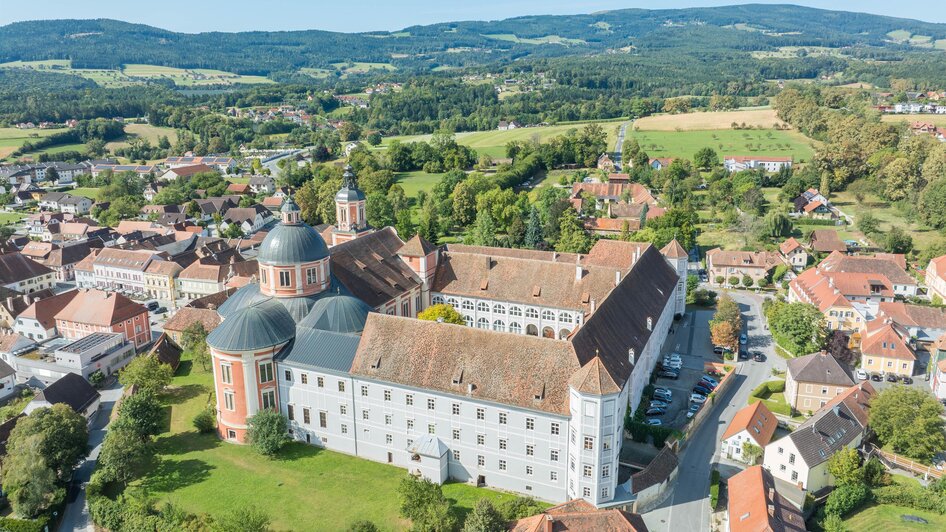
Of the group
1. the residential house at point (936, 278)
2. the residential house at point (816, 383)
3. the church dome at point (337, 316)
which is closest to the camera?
the church dome at point (337, 316)

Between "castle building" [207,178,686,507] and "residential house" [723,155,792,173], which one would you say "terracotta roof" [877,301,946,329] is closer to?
"castle building" [207,178,686,507]

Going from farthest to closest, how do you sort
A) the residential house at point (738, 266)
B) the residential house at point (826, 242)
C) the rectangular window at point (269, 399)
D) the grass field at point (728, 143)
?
the grass field at point (728, 143), the residential house at point (826, 242), the residential house at point (738, 266), the rectangular window at point (269, 399)

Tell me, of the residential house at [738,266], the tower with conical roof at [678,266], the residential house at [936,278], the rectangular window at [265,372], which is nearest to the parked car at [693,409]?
the tower with conical roof at [678,266]

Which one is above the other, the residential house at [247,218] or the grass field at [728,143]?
the grass field at [728,143]

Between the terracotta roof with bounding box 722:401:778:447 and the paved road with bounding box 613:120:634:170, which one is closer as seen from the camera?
the terracotta roof with bounding box 722:401:778:447

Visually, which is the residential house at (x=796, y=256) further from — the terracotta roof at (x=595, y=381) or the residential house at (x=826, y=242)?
the terracotta roof at (x=595, y=381)

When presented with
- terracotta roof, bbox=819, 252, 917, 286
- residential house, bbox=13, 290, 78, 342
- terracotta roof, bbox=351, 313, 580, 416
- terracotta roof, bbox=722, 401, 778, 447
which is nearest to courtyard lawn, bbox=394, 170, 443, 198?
residential house, bbox=13, 290, 78, 342

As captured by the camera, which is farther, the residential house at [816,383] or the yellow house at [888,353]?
the yellow house at [888,353]

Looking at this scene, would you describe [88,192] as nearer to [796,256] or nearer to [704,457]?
[796,256]
